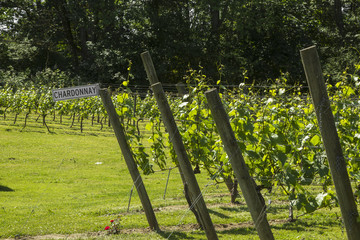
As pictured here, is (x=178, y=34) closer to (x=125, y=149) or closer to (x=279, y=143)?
(x=125, y=149)

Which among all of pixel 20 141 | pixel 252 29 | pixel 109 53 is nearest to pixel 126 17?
pixel 109 53

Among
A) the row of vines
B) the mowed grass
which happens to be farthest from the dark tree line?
the row of vines

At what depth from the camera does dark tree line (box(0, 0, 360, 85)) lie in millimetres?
36281

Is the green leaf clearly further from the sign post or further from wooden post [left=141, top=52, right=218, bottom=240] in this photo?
the sign post

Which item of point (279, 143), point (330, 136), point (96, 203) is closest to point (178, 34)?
point (96, 203)

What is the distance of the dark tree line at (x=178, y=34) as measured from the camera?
119 feet

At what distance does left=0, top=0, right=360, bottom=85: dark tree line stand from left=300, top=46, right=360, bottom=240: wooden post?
32.3 m

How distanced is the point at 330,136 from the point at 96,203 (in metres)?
8.51

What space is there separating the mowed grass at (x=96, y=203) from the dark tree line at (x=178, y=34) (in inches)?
650

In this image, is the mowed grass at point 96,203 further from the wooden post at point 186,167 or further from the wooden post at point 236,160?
the wooden post at point 236,160

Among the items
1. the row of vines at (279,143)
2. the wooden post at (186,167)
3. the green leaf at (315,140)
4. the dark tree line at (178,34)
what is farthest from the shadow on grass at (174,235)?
the dark tree line at (178,34)

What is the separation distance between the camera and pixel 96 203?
11445 millimetres

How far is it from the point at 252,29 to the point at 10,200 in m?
28.7

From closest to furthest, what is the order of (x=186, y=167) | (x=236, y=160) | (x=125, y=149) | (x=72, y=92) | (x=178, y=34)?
(x=236, y=160), (x=186, y=167), (x=72, y=92), (x=125, y=149), (x=178, y=34)
